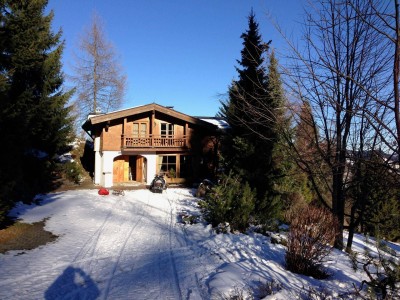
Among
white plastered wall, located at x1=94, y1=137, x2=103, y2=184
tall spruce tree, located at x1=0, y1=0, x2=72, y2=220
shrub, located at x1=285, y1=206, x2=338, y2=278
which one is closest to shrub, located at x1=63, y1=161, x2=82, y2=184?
white plastered wall, located at x1=94, y1=137, x2=103, y2=184

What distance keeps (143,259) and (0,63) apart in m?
11.5

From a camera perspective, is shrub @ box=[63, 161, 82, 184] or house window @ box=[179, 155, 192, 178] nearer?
shrub @ box=[63, 161, 82, 184]

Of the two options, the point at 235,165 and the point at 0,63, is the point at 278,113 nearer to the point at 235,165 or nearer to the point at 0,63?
the point at 235,165

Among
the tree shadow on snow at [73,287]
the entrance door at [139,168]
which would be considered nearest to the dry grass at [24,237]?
the tree shadow on snow at [73,287]

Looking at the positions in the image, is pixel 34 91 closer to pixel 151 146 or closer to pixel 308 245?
pixel 151 146

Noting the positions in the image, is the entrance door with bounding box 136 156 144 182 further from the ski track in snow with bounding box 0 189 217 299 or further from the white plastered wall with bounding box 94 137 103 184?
the ski track in snow with bounding box 0 189 217 299

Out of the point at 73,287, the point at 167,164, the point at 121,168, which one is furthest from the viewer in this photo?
the point at 121,168

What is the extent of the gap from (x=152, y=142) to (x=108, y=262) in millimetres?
16112

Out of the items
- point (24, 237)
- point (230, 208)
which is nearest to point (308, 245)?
point (230, 208)

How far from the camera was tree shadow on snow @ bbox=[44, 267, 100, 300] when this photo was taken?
5812 mm

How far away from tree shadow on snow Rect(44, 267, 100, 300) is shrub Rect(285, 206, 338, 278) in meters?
4.20

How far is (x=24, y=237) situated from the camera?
32.7 feet

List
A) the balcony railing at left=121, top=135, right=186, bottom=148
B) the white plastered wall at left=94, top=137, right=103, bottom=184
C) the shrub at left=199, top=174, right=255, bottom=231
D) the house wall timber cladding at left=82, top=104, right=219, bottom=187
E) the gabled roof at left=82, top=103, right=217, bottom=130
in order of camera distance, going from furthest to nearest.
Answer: the white plastered wall at left=94, top=137, right=103, bottom=184 → the balcony railing at left=121, top=135, right=186, bottom=148 → the house wall timber cladding at left=82, top=104, right=219, bottom=187 → the gabled roof at left=82, top=103, right=217, bottom=130 → the shrub at left=199, top=174, right=255, bottom=231

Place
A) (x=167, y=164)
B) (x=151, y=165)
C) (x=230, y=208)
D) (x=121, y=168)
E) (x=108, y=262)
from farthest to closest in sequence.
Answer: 1. (x=121, y=168)
2. (x=167, y=164)
3. (x=151, y=165)
4. (x=230, y=208)
5. (x=108, y=262)
